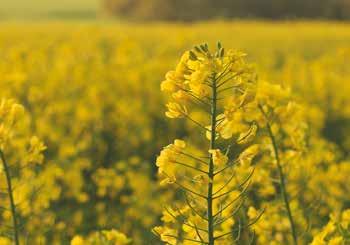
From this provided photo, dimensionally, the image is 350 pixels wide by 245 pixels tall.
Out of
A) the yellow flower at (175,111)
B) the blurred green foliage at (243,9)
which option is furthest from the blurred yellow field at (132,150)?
the blurred green foliage at (243,9)

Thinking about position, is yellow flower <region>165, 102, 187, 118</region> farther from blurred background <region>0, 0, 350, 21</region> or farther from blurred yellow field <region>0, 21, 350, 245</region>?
blurred background <region>0, 0, 350, 21</region>

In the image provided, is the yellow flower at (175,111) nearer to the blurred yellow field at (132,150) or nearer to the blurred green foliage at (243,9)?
the blurred yellow field at (132,150)

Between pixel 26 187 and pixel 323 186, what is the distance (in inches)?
59.8


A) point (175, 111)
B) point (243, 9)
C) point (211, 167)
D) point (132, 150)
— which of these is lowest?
point (243, 9)

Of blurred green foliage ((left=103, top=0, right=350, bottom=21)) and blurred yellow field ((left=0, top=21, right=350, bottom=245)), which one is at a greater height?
blurred yellow field ((left=0, top=21, right=350, bottom=245))

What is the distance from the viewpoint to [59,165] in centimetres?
551

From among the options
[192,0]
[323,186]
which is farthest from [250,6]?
[323,186]

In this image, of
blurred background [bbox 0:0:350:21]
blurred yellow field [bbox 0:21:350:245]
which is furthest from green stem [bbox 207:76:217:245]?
blurred background [bbox 0:0:350:21]

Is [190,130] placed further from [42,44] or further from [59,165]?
[42,44]

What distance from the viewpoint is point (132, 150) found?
661 cm

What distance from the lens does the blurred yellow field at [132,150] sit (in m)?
2.88

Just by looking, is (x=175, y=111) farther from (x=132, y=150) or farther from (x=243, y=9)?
(x=243, y=9)

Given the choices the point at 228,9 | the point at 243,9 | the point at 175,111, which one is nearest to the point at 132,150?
the point at 175,111

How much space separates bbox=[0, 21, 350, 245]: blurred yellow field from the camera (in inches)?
114
